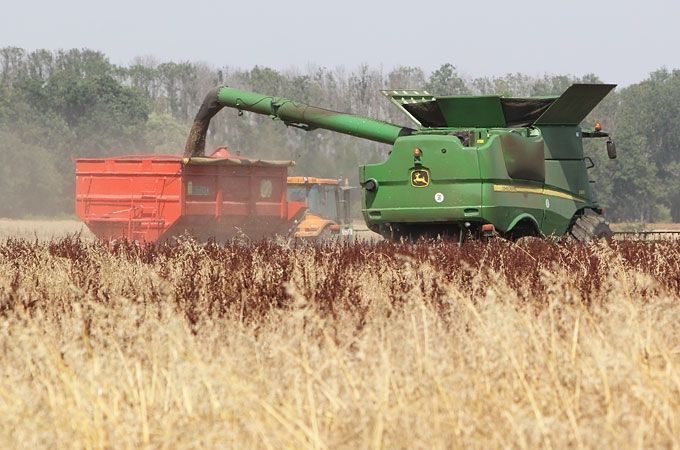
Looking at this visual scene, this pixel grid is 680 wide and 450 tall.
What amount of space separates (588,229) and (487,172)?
2.09 metres

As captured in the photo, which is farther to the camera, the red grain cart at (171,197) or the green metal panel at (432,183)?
the red grain cart at (171,197)

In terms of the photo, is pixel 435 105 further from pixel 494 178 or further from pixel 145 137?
pixel 145 137

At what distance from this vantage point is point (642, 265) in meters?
12.5

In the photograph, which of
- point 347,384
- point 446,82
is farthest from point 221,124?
point 347,384

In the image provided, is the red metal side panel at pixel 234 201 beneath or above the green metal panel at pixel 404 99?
beneath

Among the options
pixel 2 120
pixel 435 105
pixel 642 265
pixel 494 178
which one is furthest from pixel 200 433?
pixel 2 120

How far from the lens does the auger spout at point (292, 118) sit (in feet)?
63.5

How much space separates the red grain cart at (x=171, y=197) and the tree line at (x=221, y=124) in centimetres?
3809

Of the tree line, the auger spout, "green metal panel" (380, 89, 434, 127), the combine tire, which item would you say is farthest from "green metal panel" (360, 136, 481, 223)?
the tree line

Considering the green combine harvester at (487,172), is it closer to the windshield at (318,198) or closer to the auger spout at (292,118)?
the auger spout at (292,118)

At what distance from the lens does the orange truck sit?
27328mm

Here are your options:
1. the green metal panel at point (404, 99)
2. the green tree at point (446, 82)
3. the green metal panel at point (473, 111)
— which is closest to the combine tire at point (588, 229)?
the green metal panel at point (473, 111)

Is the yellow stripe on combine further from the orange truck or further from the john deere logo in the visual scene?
the orange truck

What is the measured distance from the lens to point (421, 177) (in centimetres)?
1702
